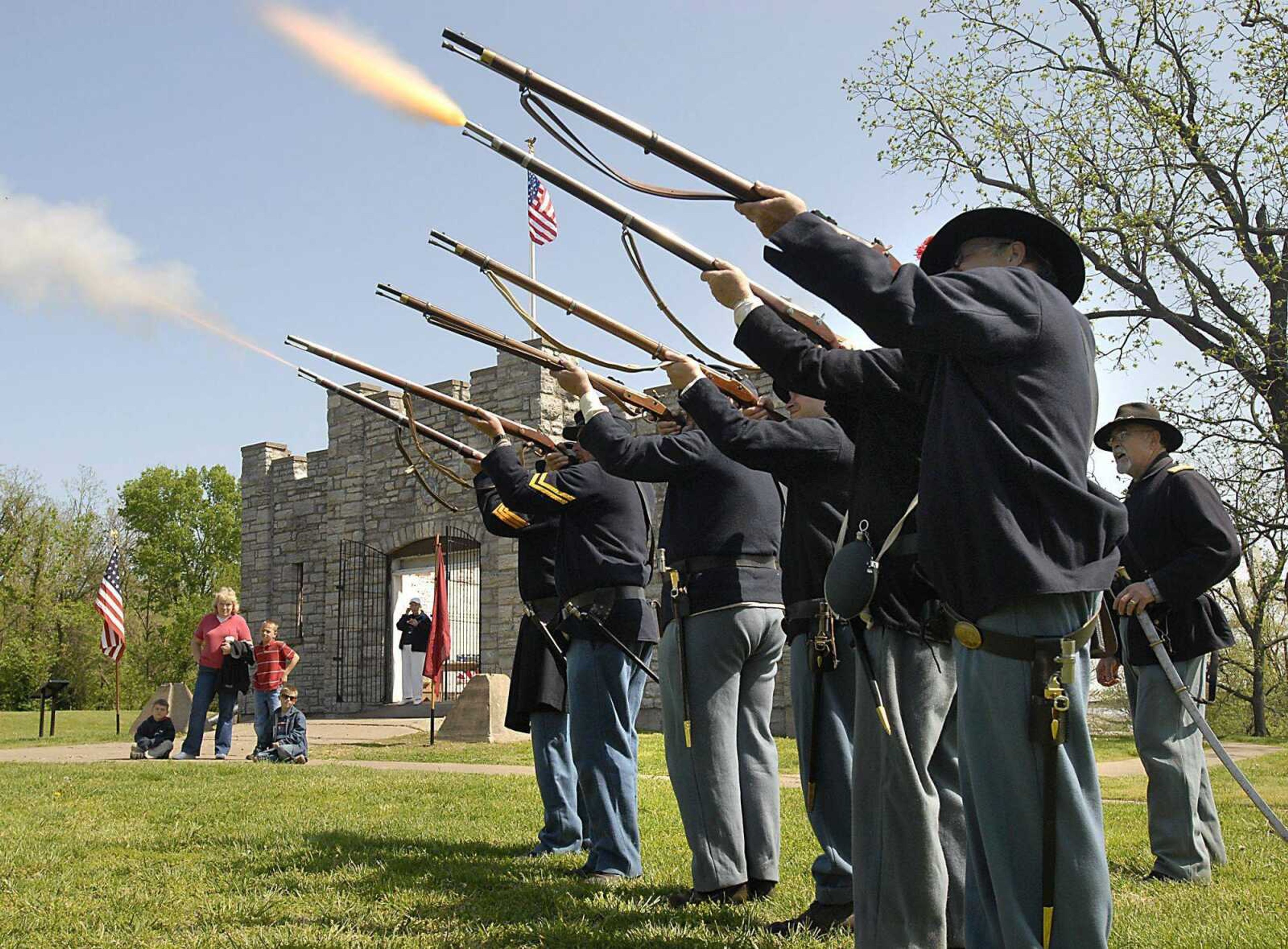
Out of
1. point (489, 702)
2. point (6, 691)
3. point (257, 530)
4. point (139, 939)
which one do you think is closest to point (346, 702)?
point (257, 530)

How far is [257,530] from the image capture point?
2531 centimetres

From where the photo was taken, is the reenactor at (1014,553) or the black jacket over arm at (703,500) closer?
the reenactor at (1014,553)

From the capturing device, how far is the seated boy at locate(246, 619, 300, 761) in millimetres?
13656

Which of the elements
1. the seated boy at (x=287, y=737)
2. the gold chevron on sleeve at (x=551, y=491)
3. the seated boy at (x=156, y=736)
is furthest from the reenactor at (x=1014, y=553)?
the seated boy at (x=156, y=736)

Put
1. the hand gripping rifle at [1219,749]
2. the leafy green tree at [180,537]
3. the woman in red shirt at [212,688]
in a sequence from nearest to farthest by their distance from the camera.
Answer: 1. the hand gripping rifle at [1219,749]
2. the woman in red shirt at [212,688]
3. the leafy green tree at [180,537]

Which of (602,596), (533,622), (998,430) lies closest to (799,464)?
(998,430)

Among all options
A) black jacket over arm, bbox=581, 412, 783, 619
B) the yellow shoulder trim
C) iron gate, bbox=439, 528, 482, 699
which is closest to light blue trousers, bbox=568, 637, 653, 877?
black jacket over arm, bbox=581, 412, 783, 619

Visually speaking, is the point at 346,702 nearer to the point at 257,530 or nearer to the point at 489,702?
the point at 257,530

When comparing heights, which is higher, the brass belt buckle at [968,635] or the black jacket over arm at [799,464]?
the black jacket over arm at [799,464]

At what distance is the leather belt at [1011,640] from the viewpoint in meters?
2.92

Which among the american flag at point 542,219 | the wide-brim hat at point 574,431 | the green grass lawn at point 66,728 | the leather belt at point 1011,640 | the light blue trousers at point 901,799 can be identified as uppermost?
the american flag at point 542,219

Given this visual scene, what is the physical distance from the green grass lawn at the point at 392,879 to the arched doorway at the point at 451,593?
12.3 metres

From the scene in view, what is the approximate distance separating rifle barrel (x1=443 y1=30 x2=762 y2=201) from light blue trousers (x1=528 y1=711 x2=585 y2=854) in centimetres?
337

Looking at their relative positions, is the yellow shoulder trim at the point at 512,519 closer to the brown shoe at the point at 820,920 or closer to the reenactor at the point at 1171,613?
the brown shoe at the point at 820,920
